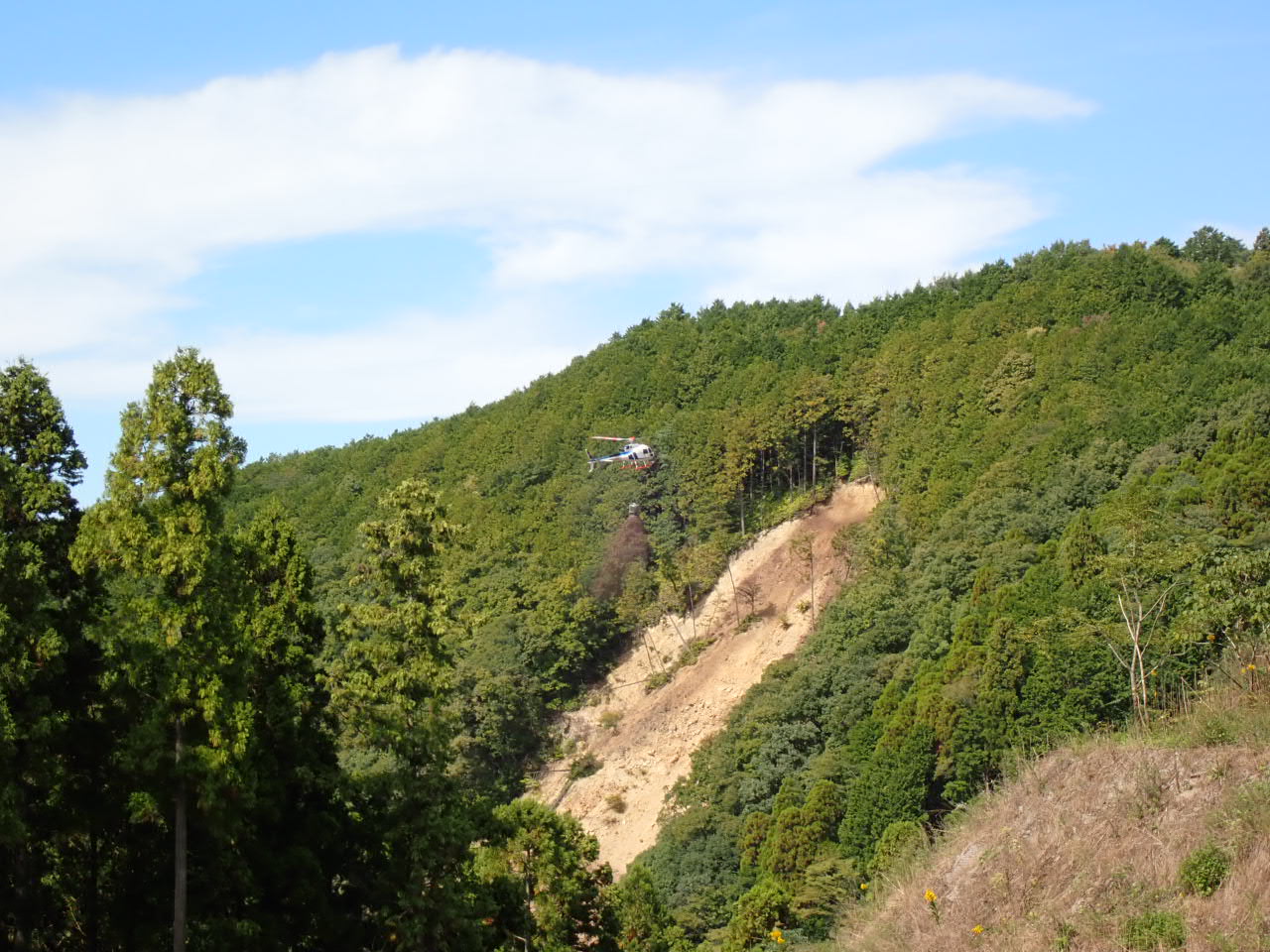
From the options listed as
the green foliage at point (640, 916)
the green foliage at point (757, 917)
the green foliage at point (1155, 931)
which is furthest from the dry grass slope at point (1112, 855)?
the green foliage at point (640, 916)

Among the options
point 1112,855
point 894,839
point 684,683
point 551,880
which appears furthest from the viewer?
point 684,683

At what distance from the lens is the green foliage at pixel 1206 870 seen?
14148 millimetres

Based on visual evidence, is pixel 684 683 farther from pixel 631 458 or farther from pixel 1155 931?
pixel 1155 931

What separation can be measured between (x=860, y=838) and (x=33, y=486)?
1017 inches

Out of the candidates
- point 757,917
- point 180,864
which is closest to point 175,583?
point 180,864

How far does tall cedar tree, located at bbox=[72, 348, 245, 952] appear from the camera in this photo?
17766 mm

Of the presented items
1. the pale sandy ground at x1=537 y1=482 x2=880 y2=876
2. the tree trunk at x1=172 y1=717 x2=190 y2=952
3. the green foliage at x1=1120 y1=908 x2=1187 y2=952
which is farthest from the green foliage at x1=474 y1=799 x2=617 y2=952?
the pale sandy ground at x1=537 y1=482 x2=880 y2=876

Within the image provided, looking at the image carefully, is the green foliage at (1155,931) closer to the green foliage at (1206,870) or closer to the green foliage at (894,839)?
the green foliage at (1206,870)

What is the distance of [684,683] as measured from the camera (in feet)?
207

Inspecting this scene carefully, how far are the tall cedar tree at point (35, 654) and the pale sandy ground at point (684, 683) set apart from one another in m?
34.3

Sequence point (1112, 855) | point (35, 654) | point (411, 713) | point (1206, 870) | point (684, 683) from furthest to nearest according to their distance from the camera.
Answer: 1. point (684, 683)
2. point (411, 713)
3. point (35, 654)
4. point (1112, 855)
5. point (1206, 870)

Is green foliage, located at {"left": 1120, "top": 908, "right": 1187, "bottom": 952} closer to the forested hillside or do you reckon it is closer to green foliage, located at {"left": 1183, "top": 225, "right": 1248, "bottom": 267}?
the forested hillside

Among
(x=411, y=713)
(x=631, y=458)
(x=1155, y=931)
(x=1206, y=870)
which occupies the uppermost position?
(x=631, y=458)

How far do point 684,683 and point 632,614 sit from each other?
6.72 meters
